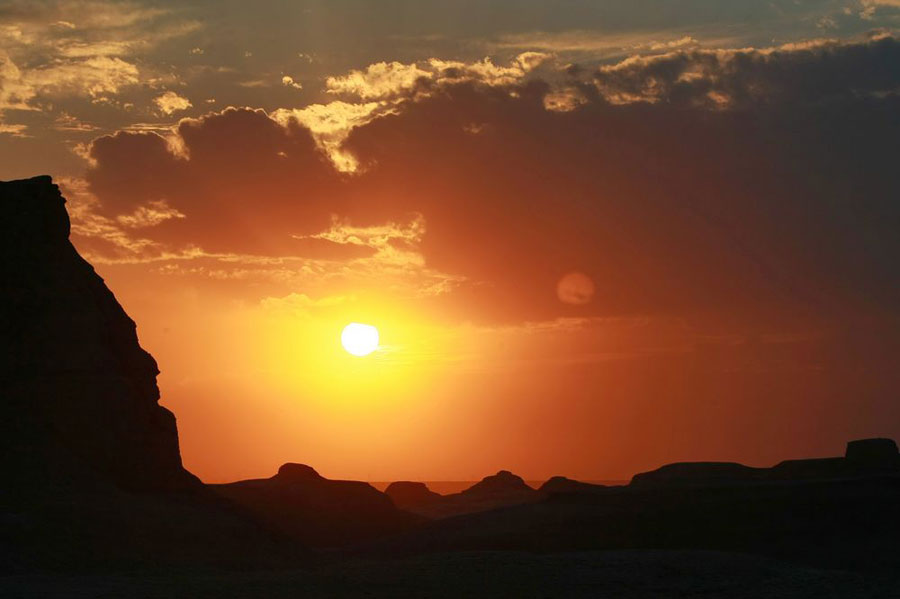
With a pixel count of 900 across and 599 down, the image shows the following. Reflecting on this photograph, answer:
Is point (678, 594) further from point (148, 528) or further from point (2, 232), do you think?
point (2, 232)

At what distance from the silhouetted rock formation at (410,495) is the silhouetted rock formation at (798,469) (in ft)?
107

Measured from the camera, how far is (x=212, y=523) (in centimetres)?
4266

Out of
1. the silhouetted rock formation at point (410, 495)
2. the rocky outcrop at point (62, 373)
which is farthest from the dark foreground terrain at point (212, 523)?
the silhouetted rock formation at point (410, 495)

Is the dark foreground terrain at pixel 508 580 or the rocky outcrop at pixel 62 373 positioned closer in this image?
the dark foreground terrain at pixel 508 580

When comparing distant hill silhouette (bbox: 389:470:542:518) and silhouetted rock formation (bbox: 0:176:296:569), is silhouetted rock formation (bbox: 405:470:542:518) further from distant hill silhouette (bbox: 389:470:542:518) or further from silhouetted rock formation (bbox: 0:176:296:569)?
silhouetted rock formation (bbox: 0:176:296:569)

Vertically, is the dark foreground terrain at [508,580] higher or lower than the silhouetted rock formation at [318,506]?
lower

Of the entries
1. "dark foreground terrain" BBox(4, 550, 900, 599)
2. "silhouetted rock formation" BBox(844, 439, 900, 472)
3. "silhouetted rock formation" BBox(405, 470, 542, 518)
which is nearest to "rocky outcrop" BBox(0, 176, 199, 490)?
"dark foreground terrain" BBox(4, 550, 900, 599)

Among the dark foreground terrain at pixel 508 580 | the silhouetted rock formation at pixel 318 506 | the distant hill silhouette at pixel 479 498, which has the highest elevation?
the distant hill silhouette at pixel 479 498

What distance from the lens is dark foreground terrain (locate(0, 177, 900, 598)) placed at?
34438 mm

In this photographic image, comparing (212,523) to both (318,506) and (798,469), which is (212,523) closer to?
(318,506)

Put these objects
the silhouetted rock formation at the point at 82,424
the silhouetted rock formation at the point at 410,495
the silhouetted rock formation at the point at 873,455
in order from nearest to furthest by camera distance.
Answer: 1. the silhouetted rock formation at the point at 82,424
2. the silhouetted rock formation at the point at 873,455
3. the silhouetted rock formation at the point at 410,495

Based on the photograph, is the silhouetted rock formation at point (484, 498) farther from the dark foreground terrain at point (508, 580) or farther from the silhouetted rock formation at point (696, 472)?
the dark foreground terrain at point (508, 580)

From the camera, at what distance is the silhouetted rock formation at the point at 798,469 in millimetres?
68562

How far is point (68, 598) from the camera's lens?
27672 mm
